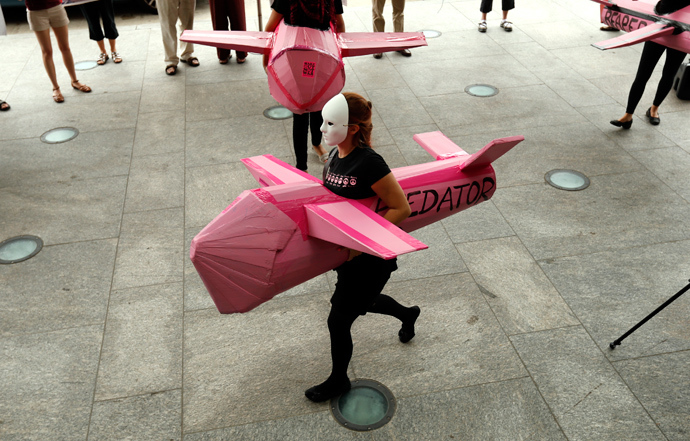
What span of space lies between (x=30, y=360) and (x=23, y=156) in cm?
341

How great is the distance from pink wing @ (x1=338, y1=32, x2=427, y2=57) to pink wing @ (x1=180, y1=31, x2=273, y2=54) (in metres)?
0.76

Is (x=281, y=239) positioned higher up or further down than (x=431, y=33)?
higher up

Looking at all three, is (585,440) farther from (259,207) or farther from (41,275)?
(41,275)

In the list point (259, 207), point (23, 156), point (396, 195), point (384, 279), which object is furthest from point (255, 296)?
point (23, 156)

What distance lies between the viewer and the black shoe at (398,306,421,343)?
390 centimetres

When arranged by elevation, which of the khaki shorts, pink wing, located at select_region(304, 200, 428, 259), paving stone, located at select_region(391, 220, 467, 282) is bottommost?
paving stone, located at select_region(391, 220, 467, 282)

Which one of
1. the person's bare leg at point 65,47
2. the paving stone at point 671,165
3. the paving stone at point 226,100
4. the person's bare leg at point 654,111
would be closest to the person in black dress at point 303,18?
the paving stone at point 226,100

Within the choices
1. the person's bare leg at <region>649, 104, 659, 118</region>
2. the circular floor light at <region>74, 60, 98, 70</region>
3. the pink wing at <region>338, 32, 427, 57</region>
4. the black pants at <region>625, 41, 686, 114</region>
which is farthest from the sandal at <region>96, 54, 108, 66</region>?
the person's bare leg at <region>649, 104, 659, 118</region>

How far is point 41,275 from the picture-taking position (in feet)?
15.4

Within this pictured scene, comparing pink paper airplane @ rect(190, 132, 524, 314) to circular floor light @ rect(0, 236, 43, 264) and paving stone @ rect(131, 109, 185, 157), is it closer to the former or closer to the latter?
circular floor light @ rect(0, 236, 43, 264)

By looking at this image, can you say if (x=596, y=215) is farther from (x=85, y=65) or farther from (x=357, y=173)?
(x=85, y=65)

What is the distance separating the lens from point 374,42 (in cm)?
596

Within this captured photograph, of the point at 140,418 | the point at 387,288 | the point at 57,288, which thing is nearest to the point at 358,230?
the point at 387,288

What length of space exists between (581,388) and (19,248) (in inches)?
184
